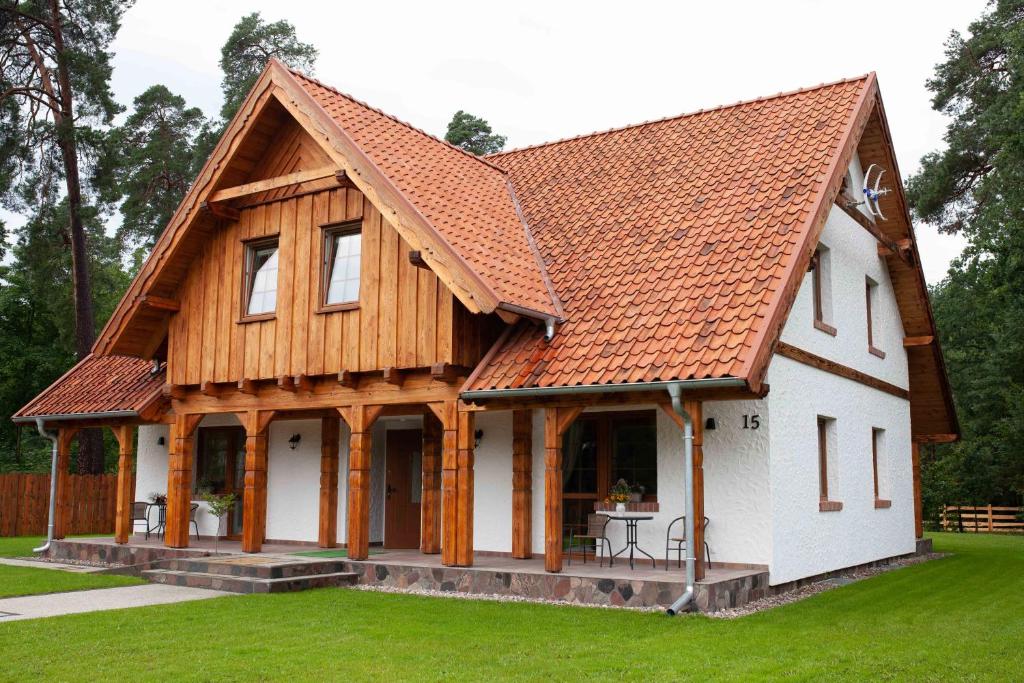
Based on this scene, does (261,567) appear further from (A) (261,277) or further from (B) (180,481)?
(A) (261,277)

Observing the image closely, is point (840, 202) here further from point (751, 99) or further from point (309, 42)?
point (309, 42)

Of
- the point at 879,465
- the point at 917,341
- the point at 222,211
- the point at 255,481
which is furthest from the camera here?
the point at 917,341

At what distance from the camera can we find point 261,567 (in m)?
11.8

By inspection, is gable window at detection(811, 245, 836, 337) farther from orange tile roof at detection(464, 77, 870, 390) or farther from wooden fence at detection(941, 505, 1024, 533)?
wooden fence at detection(941, 505, 1024, 533)

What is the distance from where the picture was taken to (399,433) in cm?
1547

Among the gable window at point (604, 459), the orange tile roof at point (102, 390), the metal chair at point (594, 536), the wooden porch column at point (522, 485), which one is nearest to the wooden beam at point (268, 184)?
the orange tile roof at point (102, 390)

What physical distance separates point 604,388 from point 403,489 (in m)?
6.11

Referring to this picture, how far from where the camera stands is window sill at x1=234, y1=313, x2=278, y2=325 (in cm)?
1384

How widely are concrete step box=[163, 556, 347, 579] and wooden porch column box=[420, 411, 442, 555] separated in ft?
5.75

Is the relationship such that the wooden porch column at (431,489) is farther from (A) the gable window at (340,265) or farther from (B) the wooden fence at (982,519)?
(B) the wooden fence at (982,519)

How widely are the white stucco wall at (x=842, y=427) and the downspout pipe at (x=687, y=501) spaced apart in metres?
1.69

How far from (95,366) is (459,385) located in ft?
32.7

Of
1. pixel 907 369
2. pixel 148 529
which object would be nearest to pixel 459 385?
pixel 148 529

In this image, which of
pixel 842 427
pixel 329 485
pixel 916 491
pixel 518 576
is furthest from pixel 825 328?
pixel 329 485
